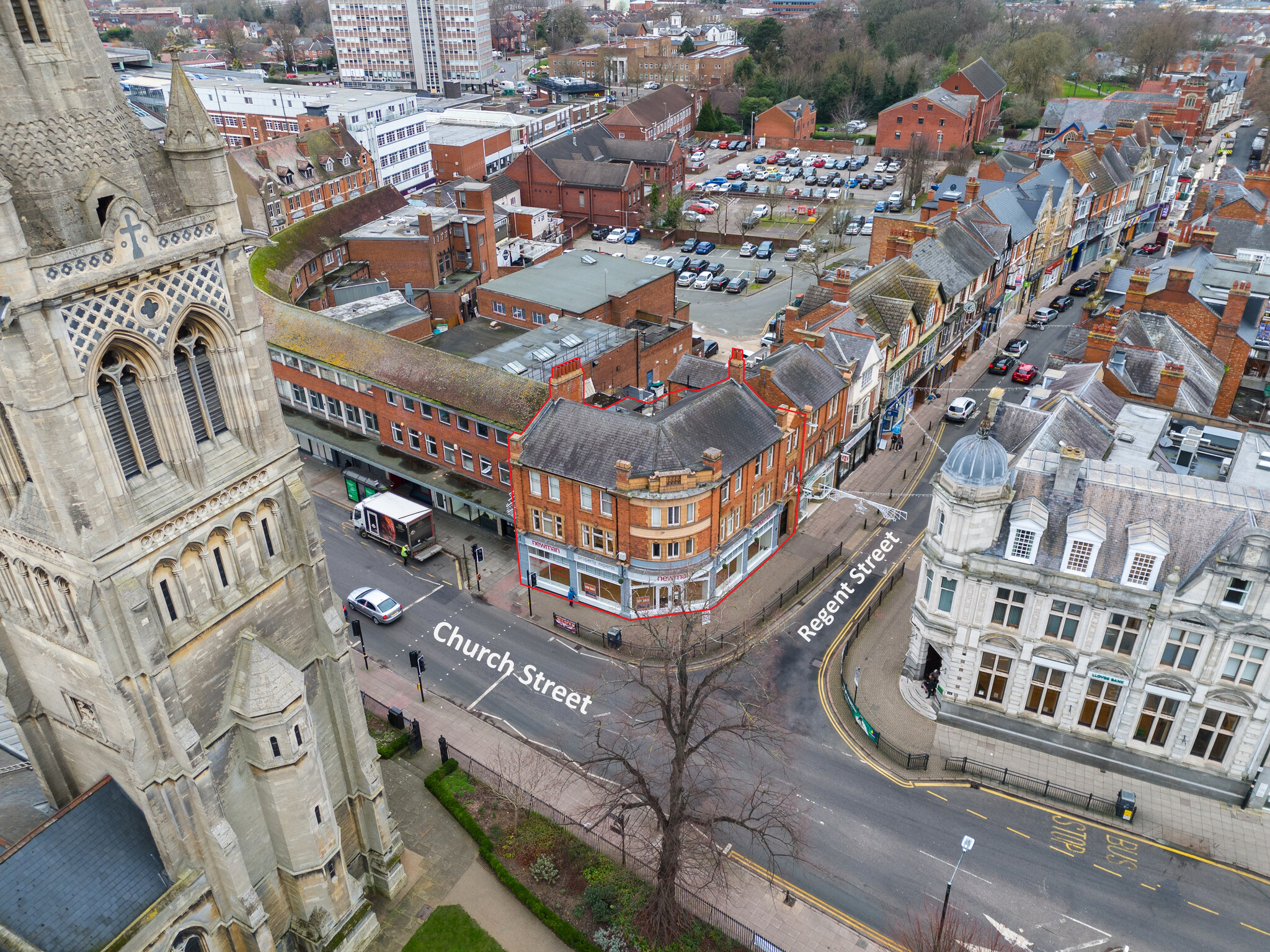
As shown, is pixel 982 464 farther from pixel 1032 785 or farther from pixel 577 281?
pixel 577 281

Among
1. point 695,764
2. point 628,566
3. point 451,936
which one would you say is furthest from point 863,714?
point 451,936

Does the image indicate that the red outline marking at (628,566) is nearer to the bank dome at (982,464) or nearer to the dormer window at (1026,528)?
the bank dome at (982,464)

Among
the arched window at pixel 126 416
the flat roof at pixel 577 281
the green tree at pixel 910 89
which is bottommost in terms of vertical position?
the flat roof at pixel 577 281

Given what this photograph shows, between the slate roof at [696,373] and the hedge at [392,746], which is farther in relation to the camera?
the slate roof at [696,373]

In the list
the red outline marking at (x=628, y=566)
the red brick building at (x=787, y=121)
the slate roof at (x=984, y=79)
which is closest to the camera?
the red outline marking at (x=628, y=566)

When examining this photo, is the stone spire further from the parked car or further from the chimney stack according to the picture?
the parked car

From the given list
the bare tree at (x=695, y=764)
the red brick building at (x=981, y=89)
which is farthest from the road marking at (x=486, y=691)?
the red brick building at (x=981, y=89)
